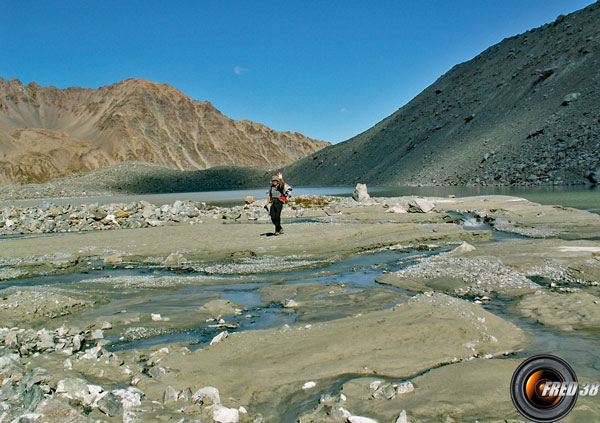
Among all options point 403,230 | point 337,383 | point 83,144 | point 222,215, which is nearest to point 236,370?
point 337,383

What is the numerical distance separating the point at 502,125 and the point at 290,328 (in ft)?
237

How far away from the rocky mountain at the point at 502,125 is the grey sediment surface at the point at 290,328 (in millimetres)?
45734

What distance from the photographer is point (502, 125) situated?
69750 millimetres

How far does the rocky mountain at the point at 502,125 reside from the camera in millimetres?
55875

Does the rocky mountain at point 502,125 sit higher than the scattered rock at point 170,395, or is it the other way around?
the rocky mountain at point 502,125

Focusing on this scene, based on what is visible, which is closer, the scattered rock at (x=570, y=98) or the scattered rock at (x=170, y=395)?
the scattered rock at (x=170, y=395)

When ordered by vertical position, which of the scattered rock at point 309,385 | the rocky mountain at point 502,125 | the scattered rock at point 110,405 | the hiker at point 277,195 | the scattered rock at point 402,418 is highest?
the rocky mountain at point 502,125

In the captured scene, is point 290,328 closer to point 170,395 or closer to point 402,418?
point 170,395

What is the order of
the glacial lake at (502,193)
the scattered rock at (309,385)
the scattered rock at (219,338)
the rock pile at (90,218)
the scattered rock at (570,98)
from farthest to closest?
the scattered rock at (570,98)
the glacial lake at (502,193)
the rock pile at (90,218)
the scattered rock at (219,338)
the scattered rock at (309,385)

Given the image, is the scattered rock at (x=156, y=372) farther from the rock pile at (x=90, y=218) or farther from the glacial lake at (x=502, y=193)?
the glacial lake at (x=502, y=193)

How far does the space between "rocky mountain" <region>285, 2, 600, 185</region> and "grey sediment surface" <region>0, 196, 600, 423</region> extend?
45.7 meters

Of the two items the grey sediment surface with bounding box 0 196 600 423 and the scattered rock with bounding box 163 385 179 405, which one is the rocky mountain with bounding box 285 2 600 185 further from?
the scattered rock with bounding box 163 385 179 405

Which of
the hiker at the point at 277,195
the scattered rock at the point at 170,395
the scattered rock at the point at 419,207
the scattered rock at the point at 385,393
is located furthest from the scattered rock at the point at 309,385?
the scattered rock at the point at 419,207

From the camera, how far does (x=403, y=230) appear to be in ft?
58.8
